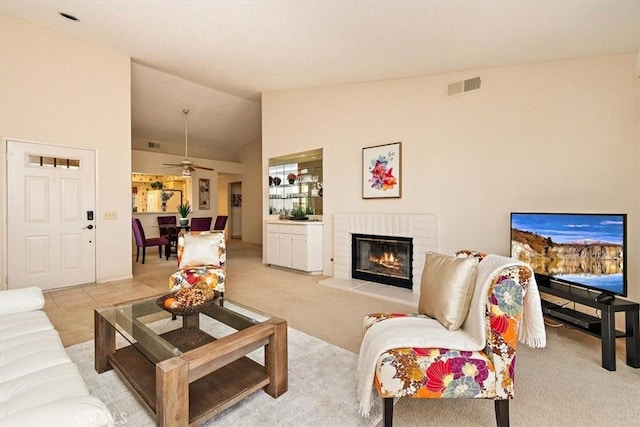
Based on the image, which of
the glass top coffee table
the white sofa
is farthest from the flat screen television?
the white sofa

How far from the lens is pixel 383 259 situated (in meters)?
4.64

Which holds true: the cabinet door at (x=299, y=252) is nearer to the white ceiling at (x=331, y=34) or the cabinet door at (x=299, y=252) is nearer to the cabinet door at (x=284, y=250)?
the cabinet door at (x=284, y=250)

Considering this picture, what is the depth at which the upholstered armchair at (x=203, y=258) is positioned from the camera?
327cm

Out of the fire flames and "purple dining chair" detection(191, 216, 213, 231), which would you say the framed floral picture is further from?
"purple dining chair" detection(191, 216, 213, 231)

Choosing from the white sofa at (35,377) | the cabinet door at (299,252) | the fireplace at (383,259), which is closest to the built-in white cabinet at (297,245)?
the cabinet door at (299,252)

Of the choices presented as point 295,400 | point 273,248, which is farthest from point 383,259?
point 295,400

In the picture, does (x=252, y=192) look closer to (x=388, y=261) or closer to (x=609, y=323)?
(x=388, y=261)

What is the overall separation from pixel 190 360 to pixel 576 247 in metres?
3.13

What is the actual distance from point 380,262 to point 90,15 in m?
5.02

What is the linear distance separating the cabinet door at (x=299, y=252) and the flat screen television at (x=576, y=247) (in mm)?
3137

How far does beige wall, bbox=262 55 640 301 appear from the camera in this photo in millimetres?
2814

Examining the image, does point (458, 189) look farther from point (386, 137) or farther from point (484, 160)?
point (386, 137)

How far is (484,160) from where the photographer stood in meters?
3.57

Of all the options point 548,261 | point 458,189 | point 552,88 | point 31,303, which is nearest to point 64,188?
point 31,303
